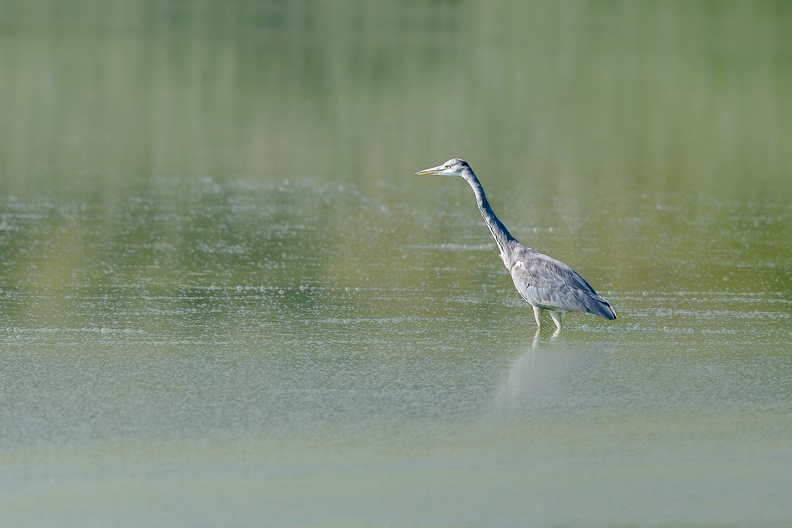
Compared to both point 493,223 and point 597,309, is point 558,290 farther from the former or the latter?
point 493,223

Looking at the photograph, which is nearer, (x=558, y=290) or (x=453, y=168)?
(x=558, y=290)

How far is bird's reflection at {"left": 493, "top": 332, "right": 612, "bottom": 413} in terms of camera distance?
5051mm

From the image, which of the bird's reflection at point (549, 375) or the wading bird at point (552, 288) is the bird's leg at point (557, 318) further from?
the bird's reflection at point (549, 375)

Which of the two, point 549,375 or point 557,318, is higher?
point 557,318

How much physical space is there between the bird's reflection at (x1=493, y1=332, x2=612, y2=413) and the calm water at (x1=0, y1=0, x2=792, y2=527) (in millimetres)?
19

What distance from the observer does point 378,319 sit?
625cm

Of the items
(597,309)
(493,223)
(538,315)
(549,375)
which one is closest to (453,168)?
(493,223)

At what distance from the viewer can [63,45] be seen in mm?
23047

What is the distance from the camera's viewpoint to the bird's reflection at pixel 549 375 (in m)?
5.05

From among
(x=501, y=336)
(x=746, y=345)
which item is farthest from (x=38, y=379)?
(x=746, y=345)

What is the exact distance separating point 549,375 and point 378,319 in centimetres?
115

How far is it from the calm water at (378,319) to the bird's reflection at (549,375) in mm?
19

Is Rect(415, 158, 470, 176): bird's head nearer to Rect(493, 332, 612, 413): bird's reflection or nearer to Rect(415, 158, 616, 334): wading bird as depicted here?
Rect(415, 158, 616, 334): wading bird

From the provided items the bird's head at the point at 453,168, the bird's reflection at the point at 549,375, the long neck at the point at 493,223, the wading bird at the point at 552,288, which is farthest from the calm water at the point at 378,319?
the bird's head at the point at 453,168
